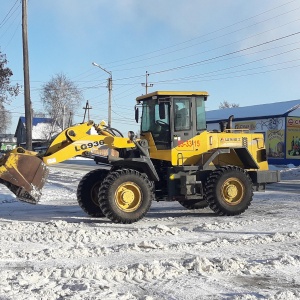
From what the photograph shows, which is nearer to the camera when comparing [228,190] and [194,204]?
[228,190]

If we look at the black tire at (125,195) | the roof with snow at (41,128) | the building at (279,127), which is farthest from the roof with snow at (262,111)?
the roof with snow at (41,128)

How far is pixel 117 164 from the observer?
31.4ft

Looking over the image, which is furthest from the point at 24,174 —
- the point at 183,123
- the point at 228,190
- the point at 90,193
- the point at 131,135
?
the point at 228,190

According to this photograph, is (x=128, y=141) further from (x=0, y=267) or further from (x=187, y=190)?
(x=0, y=267)

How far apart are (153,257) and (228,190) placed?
4.16 meters

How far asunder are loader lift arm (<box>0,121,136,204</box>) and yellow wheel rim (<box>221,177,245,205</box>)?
91.7 inches

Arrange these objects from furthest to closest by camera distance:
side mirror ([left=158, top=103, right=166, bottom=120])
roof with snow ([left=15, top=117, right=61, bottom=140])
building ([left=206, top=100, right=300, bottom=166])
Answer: roof with snow ([left=15, top=117, right=61, bottom=140]), building ([left=206, top=100, right=300, bottom=166]), side mirror ([left=158, top=103, right=166, bottom=120])

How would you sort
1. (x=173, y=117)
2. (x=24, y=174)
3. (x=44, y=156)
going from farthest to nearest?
(x=173, y=117) < (x=44, y=156) < (x=24, y=174)

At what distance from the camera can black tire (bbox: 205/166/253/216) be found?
32.3 feet

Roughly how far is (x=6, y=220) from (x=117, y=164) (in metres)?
2.70

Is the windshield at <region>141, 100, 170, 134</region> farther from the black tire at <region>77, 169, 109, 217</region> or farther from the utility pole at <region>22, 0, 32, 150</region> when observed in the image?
the utility pole at <region>22, 0, 32, 150</region>

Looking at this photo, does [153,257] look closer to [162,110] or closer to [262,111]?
[162,110]

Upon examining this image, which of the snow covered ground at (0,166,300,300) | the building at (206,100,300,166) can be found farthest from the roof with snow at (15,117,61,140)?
the snow covered ground at (0,166,300,300)

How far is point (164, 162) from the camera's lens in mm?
10211
